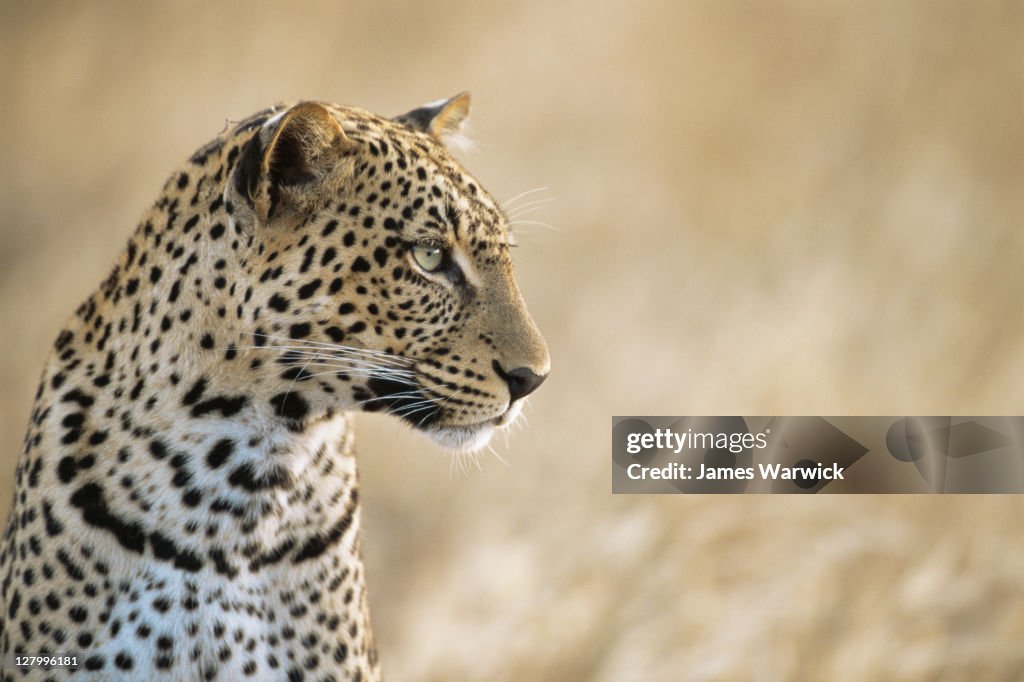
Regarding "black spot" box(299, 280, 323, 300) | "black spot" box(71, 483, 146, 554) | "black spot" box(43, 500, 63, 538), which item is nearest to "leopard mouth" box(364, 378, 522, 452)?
"black spot" box(299, 280, 323, 300)

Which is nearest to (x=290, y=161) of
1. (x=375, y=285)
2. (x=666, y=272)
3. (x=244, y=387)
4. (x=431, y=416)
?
(x=375, y=285)

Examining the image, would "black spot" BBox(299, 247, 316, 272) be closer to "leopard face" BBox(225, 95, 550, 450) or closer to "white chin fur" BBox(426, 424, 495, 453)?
"leopard face" BBox(225, 95, 550, 450)

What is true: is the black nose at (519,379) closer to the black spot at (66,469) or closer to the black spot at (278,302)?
the black spot at (278,302)

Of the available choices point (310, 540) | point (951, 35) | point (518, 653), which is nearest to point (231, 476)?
point (310, 540)

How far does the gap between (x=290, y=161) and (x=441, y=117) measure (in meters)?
0.75

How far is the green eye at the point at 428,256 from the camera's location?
2.78 m

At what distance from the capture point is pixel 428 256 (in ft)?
9.16

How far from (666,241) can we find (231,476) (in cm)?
321

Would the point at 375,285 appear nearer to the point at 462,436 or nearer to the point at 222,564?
the point at 462,436

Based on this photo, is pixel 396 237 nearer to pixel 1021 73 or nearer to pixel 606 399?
pixel 606 399

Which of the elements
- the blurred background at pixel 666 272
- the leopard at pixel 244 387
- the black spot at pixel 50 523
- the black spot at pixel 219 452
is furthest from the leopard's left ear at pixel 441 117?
the blurred background at pixel 666 272

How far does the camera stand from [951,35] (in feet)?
18.5

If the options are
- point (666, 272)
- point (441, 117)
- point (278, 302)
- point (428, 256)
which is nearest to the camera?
point (278, 302)

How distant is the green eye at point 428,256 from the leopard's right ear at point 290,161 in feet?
0.86
